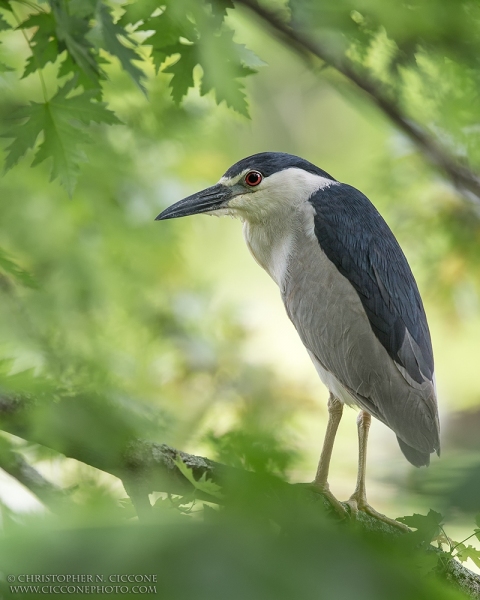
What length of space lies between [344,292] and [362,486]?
19.0 inches

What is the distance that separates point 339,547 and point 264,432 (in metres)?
0.17

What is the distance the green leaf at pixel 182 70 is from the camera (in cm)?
145

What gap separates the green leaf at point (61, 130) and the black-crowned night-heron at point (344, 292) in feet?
1.42

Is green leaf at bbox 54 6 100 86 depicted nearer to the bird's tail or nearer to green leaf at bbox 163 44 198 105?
green leaf at bbox 163 44 198 105

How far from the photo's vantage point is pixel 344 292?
66.3 inches

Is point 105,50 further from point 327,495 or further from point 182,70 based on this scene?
point 327,495

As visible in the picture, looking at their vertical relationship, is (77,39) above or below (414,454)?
above

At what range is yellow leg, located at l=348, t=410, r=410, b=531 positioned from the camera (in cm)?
164

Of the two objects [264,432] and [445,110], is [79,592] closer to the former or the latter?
[264,432]

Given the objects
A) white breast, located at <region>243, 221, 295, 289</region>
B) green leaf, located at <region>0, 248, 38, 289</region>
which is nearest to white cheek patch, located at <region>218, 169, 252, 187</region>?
white breast, located at <region>243, 221, 295, 289</region>

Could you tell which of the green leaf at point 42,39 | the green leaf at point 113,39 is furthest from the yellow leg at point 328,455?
the green leaf at point 42,39

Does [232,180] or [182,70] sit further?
[232,180]

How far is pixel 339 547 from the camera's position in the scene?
393mm

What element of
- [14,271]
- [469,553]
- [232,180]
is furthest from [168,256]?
[469,553]
